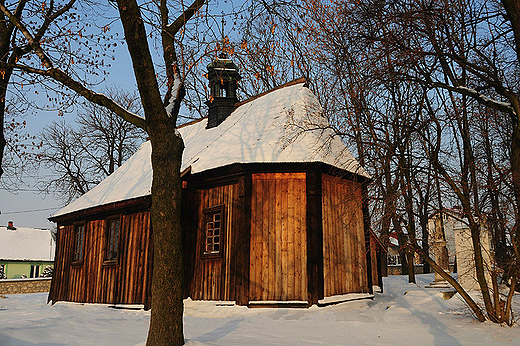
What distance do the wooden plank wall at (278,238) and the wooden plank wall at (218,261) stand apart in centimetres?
55

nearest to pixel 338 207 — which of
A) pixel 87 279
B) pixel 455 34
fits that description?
pixel 455 34

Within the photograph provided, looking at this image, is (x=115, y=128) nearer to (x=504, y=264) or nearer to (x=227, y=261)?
(x=227, y=261)

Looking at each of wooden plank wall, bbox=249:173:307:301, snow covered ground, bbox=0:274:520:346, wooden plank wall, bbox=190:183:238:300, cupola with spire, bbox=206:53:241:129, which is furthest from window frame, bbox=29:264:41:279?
wooden plank wall, bbox=249:173:307:301

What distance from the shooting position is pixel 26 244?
39.0 metres

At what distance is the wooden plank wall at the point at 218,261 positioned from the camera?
1082cm

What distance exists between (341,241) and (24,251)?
35178 millimetres

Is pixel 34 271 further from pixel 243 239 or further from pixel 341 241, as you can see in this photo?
pixel 341 241

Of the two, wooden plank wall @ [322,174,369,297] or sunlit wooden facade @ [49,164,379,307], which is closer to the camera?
sunlit wooden facade @ [49,164,379,307]

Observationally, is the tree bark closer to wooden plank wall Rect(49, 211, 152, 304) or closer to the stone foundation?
wooden plank wall Rect(49, 211, 152, 304)

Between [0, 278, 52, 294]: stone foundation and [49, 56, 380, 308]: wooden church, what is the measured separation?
13.2 m

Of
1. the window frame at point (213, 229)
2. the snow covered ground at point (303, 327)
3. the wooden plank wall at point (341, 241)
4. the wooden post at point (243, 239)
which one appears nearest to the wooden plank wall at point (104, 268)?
the window frame at point (213, 229)

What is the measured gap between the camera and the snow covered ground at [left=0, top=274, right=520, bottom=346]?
7008 millimetres

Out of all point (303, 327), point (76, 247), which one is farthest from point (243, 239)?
point (76, 247)

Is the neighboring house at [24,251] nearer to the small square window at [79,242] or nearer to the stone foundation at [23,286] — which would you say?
the stone foundation at [23,286]
